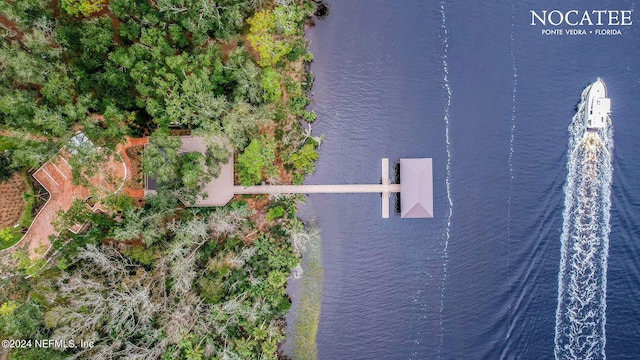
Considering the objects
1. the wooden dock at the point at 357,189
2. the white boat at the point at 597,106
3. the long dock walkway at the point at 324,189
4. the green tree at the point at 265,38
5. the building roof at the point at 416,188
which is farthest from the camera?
the wooden dock at the point at 357,189

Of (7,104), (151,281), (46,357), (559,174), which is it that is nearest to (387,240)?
(559,174)

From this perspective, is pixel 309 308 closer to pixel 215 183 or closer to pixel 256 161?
pixel 215 183

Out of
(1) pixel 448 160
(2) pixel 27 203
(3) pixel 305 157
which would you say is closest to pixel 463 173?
(1) pixel 448 160

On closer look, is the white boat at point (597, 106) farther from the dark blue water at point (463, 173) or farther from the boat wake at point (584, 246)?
the dark blue water at point (463, 173)

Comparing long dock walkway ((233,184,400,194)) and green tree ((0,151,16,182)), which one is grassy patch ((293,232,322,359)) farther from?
green tree ((0,151,16,182))

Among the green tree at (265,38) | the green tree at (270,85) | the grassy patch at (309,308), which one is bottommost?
the grassy patch at (309,308)

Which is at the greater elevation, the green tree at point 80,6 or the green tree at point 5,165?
the green tree at point 80,6

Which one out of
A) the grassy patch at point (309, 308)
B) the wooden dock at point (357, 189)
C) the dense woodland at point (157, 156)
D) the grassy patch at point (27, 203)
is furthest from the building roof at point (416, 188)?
the grassy patch at point (27, 203)
